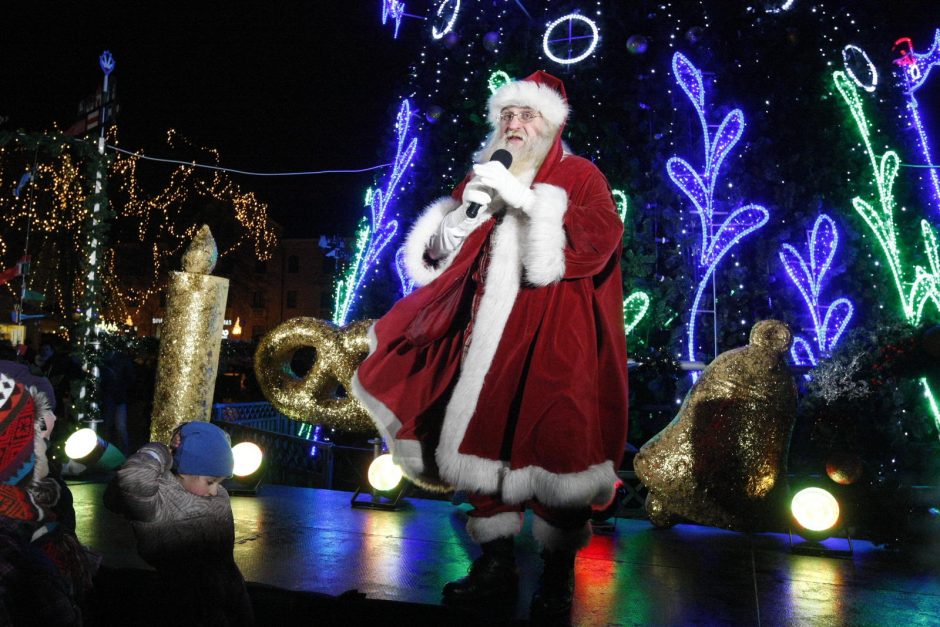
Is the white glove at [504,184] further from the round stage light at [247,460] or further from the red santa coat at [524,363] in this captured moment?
the round stage light at [247,460]

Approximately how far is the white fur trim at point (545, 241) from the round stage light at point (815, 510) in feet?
6.35

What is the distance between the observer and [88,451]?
191 inches

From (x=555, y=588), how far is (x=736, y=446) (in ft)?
5.30

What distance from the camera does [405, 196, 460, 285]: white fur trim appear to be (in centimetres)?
334

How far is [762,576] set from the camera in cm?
322

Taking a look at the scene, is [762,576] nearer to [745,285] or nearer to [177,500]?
[177,500]

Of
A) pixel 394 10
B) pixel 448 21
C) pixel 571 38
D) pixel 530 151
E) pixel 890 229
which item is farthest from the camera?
pixel 394 10

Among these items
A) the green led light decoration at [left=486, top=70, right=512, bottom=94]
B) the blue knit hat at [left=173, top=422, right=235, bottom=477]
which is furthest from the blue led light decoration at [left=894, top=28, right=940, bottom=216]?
the blue knit hat at [left=173, top=422, right=235, bottom=477]

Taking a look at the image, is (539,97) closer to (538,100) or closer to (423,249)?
(538,100)

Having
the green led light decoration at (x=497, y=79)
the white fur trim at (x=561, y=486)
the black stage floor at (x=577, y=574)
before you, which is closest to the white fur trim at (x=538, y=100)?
the white fur trim at (x=561, y=486)

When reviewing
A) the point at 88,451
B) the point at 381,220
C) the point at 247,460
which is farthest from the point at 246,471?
the point at 381,220

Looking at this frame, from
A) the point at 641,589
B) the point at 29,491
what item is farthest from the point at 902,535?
the point at 29,491

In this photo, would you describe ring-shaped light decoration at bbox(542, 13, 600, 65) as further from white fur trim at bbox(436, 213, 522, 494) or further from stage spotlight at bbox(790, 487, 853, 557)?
stage spotlight at bbox(790, 487, 853, 557)

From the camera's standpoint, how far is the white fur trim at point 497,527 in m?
2.84
